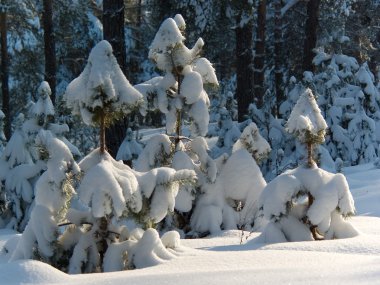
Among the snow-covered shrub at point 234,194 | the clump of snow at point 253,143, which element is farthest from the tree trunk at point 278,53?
the snow-covered shrub at point 234,194

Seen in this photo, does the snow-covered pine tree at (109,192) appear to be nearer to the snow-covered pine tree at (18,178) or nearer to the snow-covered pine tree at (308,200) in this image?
the snow-covered pine tree at (308,200)

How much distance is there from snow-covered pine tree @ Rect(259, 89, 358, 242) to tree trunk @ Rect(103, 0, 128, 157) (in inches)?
148

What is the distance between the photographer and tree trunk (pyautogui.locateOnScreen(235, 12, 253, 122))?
1272cm

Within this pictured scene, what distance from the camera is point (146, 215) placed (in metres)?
4.73

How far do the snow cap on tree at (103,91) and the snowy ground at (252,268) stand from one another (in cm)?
131

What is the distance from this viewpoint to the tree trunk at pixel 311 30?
15.5m

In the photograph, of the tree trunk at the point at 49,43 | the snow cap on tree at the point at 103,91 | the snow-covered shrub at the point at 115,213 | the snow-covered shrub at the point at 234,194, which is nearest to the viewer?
the snow-covered shrub at the point at 115,213

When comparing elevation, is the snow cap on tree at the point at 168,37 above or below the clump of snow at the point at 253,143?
above

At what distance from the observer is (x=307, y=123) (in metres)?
5.51

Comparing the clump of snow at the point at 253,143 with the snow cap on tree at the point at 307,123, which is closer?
the snow cap on tree at the point at 307,123

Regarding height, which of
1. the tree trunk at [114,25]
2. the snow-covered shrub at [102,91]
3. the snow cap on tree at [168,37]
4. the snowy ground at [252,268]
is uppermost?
the tree trunk at [114,25]

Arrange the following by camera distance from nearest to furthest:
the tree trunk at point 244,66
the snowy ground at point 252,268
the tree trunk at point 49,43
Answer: the snowy ground at point 252,268 < the tree trunk at point 244,66 < the tree trunk at point 49,43

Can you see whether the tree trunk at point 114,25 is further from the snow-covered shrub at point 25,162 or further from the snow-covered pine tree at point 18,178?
the snow-covered pine tree at point 18,178

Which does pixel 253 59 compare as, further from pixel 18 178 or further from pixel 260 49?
pixel 18 178
